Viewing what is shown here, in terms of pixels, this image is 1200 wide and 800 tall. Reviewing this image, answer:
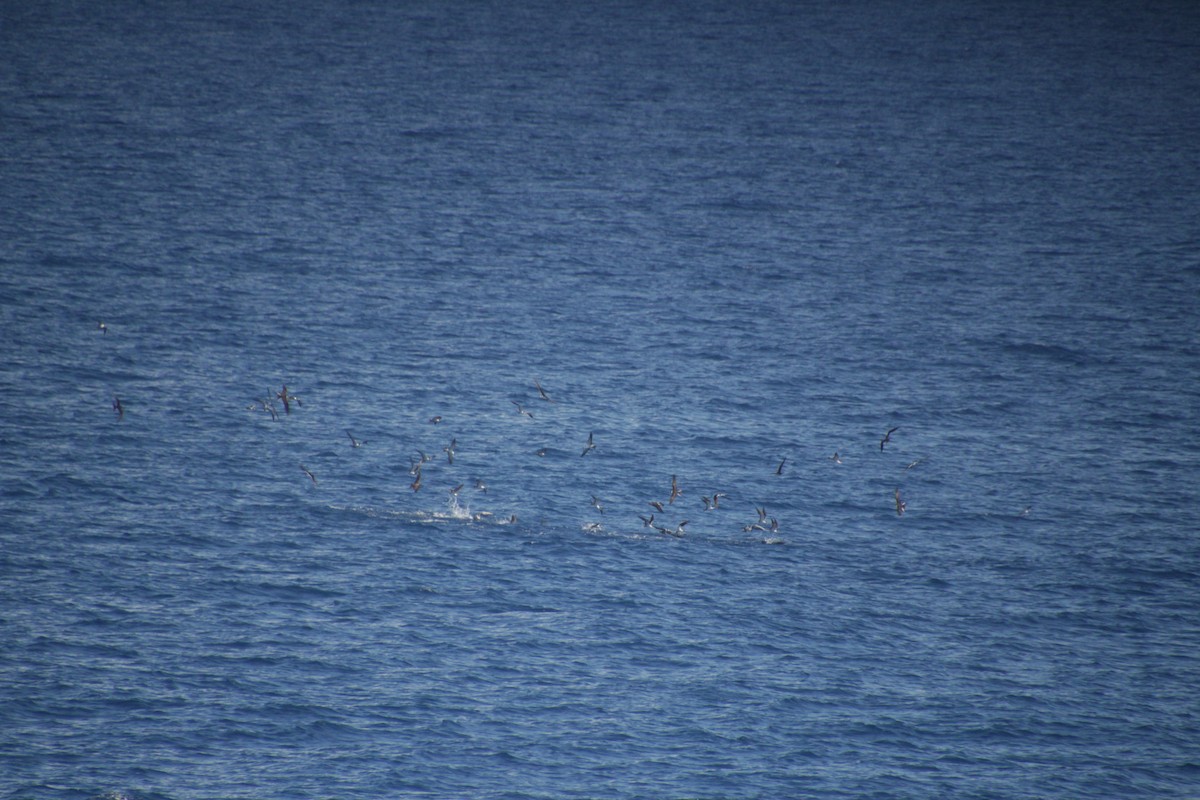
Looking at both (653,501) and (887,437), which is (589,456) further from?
(887,437)

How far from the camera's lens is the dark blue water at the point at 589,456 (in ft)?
187

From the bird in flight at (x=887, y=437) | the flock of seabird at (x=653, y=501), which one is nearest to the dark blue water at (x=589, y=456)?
the flock of seabird at (x=653, y=501)

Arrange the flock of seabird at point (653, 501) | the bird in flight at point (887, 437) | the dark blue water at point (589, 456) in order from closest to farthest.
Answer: the dark blue water at point (589, 456) → the flock of seabird at point (653, 501) → the bird in flight at point (887, 437)

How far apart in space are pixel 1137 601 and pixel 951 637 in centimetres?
1066

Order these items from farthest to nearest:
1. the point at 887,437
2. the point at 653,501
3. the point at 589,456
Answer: the point at 887,437 → the point at 589,456 → the point at 653,501

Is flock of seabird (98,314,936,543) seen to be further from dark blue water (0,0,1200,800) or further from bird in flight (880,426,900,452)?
dark blue water (0,0,1200,800)

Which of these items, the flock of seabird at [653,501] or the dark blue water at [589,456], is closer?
the dark blue water at [589,456]

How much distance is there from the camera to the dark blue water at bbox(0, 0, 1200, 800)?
56.9 m

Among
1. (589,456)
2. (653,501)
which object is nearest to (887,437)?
(653,501)

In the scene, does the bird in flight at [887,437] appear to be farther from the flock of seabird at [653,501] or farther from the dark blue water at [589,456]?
the dark blue water at [589,456]

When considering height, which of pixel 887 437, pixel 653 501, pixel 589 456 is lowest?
pixel 589 456

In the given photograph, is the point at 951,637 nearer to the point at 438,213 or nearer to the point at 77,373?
the point at 77,373

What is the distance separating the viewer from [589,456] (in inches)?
3238

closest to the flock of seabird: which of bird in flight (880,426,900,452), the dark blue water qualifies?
bird in flight (880,426,900,452)
